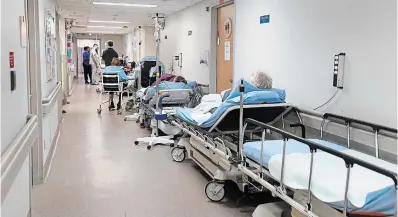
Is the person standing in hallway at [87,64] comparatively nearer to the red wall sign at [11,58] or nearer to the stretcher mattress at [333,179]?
the stretcher mattress at [333,179]

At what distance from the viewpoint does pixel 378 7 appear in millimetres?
3223

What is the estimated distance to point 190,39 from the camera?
885 centimetres

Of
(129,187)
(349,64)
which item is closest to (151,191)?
(129,187)


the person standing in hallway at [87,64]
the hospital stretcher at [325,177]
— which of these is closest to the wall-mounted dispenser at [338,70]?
the hospital stretcher at [325,177]

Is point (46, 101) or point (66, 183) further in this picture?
point (46, 101)

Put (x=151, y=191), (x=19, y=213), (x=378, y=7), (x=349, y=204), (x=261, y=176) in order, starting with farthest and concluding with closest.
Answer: (x=151, y=191) < (x=378, y=7) < (x=261, y=176) < (x=19, y=213) < (x=349, y=204)

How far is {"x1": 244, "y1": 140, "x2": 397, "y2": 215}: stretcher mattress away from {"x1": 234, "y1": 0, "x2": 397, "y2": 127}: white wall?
2.13ft

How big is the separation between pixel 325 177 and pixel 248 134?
2.20 m

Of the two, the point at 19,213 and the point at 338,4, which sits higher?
the point at 338,4

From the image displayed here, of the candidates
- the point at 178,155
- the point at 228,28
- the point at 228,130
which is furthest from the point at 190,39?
the point at 228,130

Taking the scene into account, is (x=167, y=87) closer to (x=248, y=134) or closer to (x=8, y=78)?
(x=248, y=134)

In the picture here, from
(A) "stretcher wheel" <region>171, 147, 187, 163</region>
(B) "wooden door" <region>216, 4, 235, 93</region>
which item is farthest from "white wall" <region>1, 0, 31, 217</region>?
(B) "wooden door" <region>216, 4, 235, 93</region>

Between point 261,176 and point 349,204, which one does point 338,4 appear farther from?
point 349,204

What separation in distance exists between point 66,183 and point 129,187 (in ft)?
2.43
